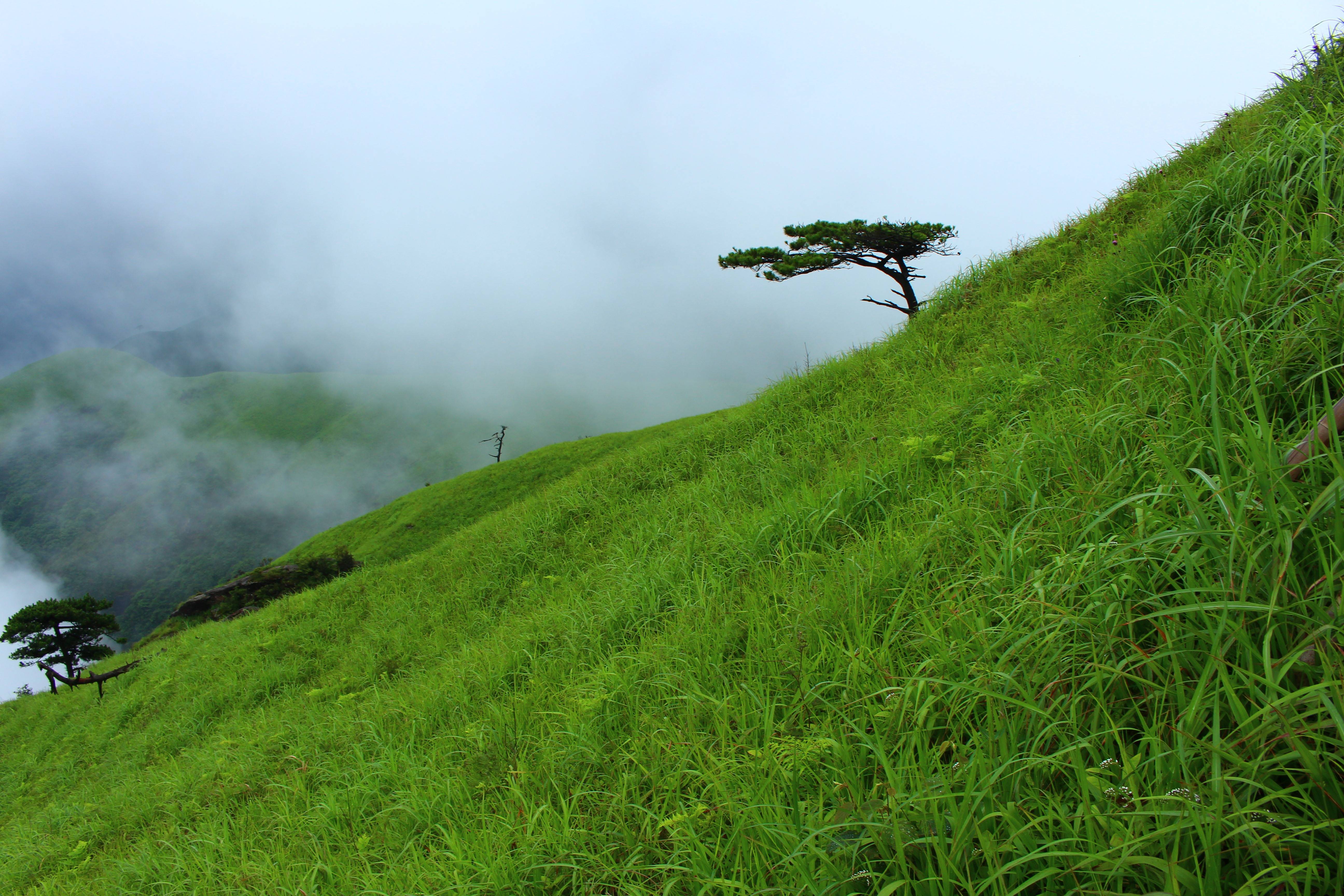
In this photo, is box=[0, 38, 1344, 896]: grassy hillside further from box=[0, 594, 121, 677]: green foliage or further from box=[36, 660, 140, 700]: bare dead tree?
box=[0, 594, 121, 677]: green foliage

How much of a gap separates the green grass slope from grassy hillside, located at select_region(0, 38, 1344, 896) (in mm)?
33978

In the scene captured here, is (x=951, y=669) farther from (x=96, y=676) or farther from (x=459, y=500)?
(x=459, y=500)

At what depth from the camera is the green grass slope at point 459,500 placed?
A: 42625 mm

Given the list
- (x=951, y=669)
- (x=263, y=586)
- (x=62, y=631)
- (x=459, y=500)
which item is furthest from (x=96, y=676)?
(x=459, y=500)

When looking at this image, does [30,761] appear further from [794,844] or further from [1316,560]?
[1316,560]

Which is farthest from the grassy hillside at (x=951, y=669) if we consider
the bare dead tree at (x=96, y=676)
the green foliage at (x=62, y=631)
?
the green foliage at (x=62, y=631)

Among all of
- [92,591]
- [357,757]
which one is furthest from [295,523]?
[357,757]

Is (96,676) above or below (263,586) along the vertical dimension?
below

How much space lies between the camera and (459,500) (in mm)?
46250

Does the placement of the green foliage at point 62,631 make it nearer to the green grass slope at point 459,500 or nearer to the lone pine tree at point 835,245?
the green grass slope at point 459,500

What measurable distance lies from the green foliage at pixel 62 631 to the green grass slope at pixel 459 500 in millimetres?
11779

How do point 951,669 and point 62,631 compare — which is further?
point 62,631

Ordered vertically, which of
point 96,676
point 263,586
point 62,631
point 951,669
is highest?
A: point 62,631

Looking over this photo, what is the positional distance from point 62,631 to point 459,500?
944 inches
